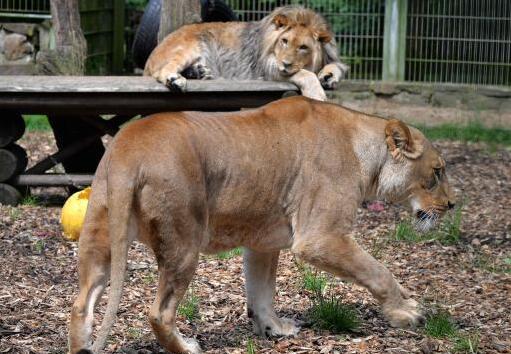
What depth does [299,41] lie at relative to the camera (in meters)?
7.95

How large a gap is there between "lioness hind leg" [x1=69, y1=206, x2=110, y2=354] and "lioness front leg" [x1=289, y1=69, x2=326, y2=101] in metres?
3.55

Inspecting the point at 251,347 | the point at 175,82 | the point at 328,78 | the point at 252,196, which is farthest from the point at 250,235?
the point at 328,78

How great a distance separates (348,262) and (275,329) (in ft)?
1.88

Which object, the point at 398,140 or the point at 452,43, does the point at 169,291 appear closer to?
the point at 398,140

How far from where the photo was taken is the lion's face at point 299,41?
25.9 ft

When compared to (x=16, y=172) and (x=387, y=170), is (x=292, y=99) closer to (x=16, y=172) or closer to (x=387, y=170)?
(x=387, y=170)

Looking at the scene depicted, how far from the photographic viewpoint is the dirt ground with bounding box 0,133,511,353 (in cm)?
487

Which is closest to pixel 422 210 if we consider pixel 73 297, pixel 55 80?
pixel 73 297

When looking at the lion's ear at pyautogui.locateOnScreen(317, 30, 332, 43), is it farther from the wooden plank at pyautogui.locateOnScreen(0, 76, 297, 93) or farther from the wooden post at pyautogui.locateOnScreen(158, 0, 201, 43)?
the wooden post at pyautogui.locateOnScreen(158, 0, 201, 43)

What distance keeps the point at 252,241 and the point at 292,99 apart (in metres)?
0.83

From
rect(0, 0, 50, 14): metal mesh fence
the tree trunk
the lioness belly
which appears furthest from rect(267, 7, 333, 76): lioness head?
rect(0, 0, 50, 14): metal mesh fence

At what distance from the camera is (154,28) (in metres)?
9.77

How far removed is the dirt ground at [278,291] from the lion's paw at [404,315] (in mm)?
58

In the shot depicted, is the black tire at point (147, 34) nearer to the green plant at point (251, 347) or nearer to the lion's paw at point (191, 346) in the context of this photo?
the green plant at point (251, 347)
